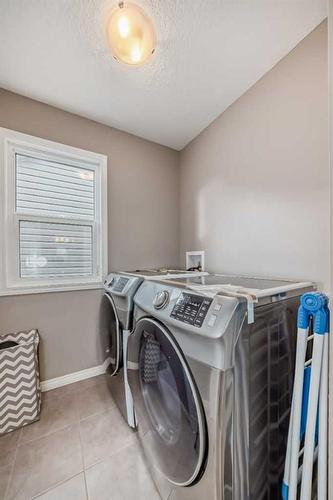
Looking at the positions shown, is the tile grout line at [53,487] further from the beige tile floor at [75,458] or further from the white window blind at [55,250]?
the white window blind at [55,250]

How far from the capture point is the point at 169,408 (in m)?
1.00

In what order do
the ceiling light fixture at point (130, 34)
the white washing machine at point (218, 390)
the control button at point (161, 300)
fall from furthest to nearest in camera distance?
the ceiling light fixture at point (130, 34) → the control button at point (161, 300) → the white washing machine at point (218, 390)

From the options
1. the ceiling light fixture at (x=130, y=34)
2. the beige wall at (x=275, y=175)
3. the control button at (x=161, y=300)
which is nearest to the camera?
the control button at (x=161, y=300)

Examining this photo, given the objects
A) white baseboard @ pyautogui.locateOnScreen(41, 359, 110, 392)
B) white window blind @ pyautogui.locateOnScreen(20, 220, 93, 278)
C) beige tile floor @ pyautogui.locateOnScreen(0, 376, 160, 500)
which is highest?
white window blind @ pyautogui.locateOnScreen(20, 220, 93, 278)

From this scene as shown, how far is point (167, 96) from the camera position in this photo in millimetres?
1655

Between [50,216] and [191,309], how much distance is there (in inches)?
62.6

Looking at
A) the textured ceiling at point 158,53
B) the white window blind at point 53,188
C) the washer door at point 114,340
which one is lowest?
the washer door at point 114,340

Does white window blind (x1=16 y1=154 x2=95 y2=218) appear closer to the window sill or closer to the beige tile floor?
the window sill

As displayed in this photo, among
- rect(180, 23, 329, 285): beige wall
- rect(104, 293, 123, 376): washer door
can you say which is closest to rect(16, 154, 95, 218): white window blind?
rect(104, 293, 123, 376): washer door

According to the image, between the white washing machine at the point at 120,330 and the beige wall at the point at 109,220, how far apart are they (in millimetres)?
375

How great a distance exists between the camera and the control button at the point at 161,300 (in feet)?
3.03

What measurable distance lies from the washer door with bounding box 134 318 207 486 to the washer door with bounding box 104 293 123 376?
1.01 feet

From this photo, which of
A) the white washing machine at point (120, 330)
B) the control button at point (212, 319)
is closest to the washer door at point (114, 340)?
the white washing machine at point (120, 330)

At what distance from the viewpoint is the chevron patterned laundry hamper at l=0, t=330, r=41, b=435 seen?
54.9 inches
